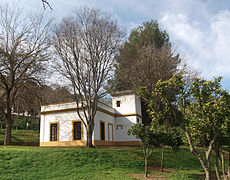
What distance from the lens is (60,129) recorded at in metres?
23.7

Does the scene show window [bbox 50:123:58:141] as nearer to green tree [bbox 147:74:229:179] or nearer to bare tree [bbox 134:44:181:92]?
bare tree [bbox 134:44:181:92]

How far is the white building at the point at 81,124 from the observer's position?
23.1 meters

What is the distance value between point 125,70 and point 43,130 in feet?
37.0

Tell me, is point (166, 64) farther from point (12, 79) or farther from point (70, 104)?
point (12, 79)

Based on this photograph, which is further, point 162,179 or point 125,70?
point 125,70

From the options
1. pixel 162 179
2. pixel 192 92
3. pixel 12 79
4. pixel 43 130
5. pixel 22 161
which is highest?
pixel 12 79

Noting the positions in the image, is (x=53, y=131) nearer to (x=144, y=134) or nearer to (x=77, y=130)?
(x=77, y=130)

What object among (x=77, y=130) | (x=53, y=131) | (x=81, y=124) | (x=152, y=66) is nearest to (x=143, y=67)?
(x=152, y=66)

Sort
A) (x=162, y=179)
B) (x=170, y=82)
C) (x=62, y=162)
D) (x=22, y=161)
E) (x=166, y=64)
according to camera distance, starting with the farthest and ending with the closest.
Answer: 1. (x=166, y=64)
2. (x=62, y=162)
3. (x=22, y=161)
4. (x=162, y=179)
5. (x=170, y=82)

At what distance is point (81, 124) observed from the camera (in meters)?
23.1

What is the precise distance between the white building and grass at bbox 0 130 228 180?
6959mm

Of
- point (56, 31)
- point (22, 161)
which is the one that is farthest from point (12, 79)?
point (22, 161)

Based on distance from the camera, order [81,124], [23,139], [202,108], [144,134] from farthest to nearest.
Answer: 1. [23,139]
2. [81,124]
3. [144,134]
4. [202,108]

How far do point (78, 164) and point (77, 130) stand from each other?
9734 millimetres
